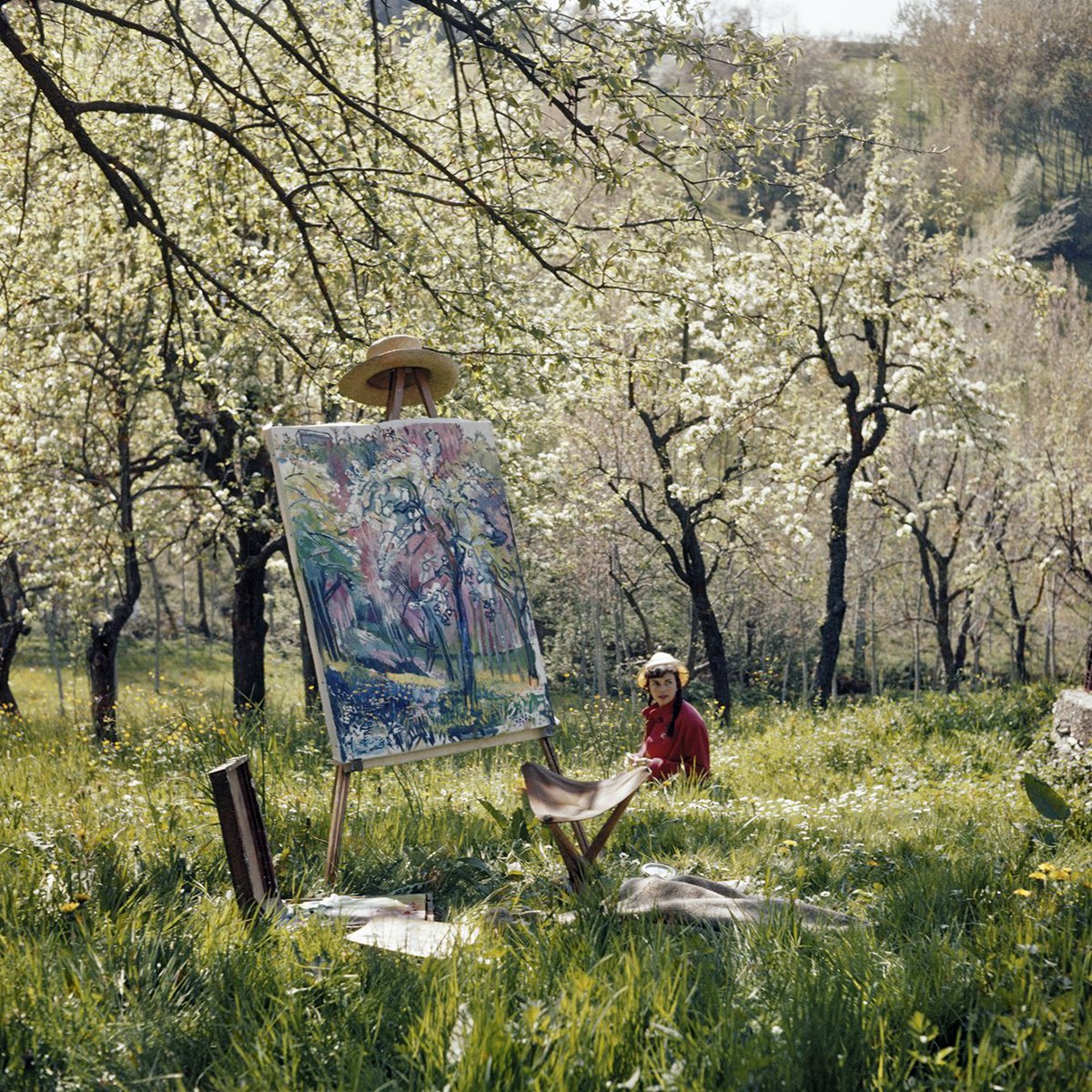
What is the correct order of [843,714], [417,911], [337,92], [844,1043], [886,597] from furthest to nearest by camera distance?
[886,597]
[843,714]
[337,92]
[417,911]
[844,1043]

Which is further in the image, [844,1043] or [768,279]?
[768,279]

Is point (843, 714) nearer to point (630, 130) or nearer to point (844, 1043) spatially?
→ point (630, 130)

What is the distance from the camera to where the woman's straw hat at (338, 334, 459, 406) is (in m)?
5.51

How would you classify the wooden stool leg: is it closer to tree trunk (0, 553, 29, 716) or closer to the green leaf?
the green leaf

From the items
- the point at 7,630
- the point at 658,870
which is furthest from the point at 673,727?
the point at 7,630

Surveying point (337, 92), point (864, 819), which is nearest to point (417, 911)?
point (864, 819)

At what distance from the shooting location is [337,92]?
19.5ft

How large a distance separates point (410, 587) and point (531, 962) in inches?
92.5

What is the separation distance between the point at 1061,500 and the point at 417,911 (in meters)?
17.7

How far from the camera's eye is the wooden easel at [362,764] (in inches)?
187

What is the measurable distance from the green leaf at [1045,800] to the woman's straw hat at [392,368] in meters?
3.38

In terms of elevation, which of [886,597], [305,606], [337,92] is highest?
[337,92]

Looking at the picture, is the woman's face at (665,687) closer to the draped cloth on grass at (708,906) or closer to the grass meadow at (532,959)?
the grass meadow at (532,959)

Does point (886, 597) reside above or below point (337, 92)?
below
